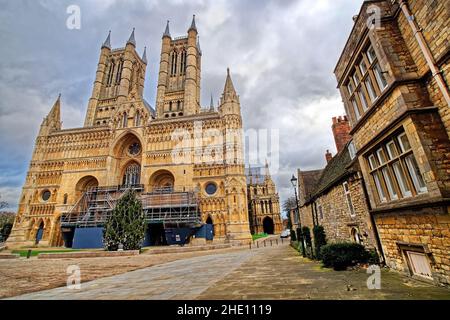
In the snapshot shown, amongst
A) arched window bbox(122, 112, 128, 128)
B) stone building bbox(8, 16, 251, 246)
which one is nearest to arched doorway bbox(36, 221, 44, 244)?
stone building bbox(8, 16, 251, 246)

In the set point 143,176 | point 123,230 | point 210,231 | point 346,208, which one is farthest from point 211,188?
point 346,208

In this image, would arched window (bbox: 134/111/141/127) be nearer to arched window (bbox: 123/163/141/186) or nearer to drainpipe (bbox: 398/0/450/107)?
arched window (bbox: 123/163/141/186)

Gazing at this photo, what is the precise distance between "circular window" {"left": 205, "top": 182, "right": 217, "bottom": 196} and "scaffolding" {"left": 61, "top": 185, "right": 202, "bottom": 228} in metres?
2.19

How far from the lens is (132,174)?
37.7 m

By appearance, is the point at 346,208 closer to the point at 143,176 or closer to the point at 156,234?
the point at 156,234

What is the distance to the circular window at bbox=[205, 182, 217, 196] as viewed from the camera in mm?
32341

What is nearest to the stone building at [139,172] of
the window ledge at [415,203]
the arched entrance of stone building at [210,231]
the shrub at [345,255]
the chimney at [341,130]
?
the arched entrance of stone building at [210,231]

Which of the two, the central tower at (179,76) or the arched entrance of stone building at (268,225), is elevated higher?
the central tower at (179,76)

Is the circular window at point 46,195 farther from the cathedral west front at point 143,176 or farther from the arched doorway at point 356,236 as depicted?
the arched doorway at point 356,236

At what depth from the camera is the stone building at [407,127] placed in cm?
437

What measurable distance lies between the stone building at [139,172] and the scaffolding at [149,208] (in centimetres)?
15

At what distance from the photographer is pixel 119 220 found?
17875 millimetres
